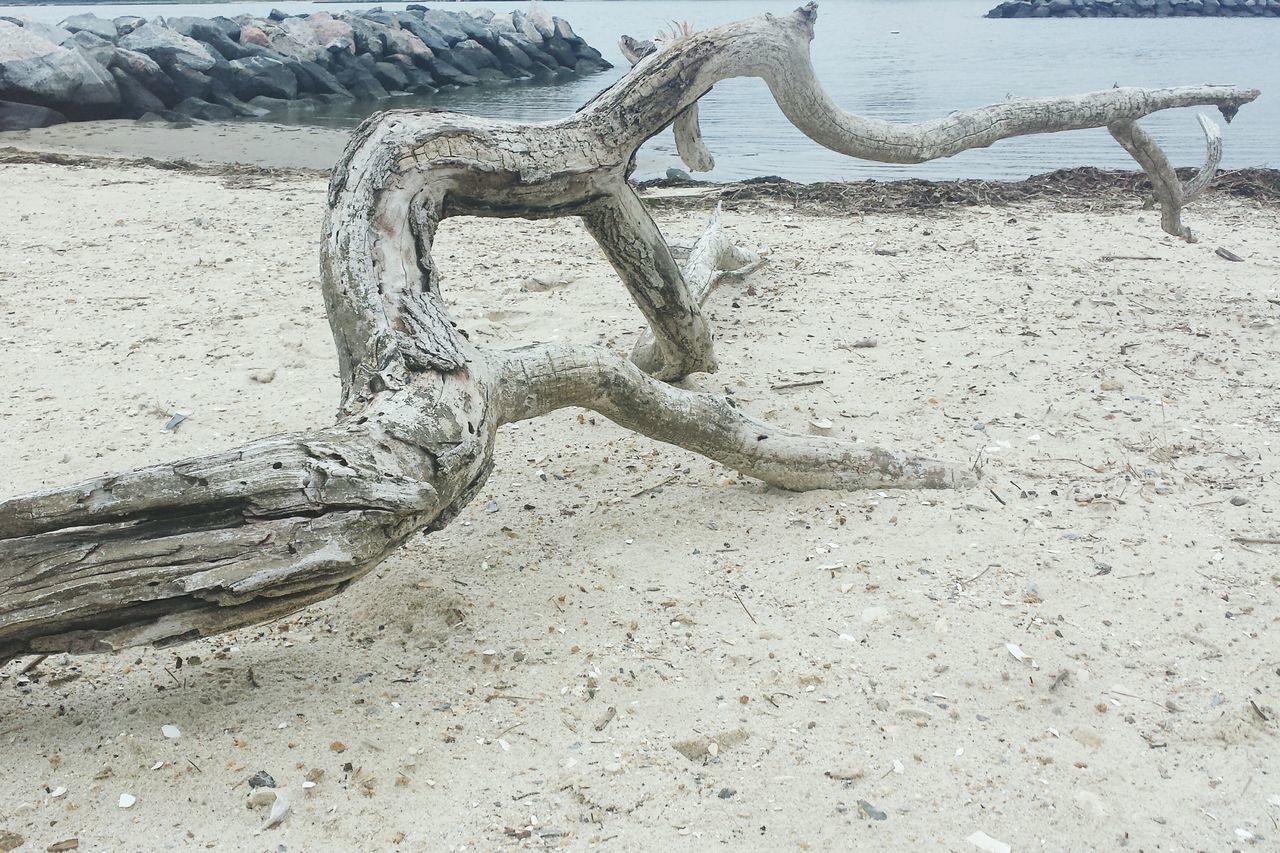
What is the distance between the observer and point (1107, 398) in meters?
4.31

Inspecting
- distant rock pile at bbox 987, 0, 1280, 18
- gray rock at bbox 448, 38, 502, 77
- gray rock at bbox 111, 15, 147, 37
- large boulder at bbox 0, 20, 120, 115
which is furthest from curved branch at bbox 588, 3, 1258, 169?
distant rock pile at bbox 987, 0, 1280, 18

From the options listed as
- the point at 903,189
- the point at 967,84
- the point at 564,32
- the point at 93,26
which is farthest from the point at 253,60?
the point at 903,189

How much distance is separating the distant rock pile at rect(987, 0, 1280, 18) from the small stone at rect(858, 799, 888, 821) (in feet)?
138

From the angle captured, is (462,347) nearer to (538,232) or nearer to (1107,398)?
(1107,398)

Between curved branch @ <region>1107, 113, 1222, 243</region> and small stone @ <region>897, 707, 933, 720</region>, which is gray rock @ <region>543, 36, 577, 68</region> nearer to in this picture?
curved branch @ <region>1107, 113, 1222, 243</region>

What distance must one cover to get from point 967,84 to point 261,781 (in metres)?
20.5

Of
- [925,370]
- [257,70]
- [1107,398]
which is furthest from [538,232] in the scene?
[257,70]

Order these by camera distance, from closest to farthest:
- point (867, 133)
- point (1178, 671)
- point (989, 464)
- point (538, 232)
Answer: point (1178, 671)
point (989, 464)
point (867, 133)
point (538, 232)

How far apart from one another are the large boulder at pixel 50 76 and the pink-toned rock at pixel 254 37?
5.54 metres

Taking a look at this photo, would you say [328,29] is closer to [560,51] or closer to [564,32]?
[560,51]

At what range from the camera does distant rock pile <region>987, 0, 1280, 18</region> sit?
36.7 metres

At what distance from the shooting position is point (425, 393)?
2529mm

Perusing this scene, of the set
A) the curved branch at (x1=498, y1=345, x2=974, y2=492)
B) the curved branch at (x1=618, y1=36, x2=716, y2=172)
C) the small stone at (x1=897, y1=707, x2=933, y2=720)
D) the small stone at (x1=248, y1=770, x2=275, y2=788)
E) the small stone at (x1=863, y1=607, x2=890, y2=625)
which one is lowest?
the small stone at (x1=897, y1=707, x2=933, y2=720)

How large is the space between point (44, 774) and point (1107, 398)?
156 inches
